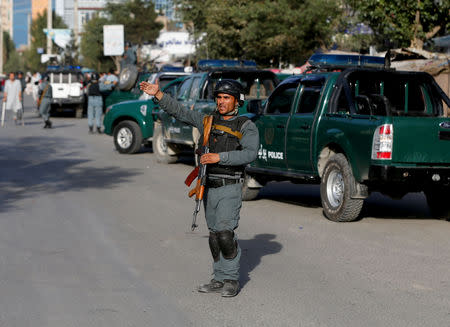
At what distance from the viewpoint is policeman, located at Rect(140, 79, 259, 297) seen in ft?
21.8

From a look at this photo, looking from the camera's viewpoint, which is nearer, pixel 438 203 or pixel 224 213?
pixel 224 213

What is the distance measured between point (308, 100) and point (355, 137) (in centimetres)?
161

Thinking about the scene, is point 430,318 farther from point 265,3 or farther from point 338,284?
point 265,3

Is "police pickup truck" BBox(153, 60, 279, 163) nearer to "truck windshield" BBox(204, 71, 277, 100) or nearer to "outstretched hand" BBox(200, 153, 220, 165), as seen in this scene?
"truck windshield" BBox(204, 71, 277, 100)

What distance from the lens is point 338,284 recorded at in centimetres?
722

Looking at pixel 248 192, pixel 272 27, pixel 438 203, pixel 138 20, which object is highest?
pixel 138 20

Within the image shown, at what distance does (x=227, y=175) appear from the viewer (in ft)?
21.9

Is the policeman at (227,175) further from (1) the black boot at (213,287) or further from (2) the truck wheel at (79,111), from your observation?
(2) the truck wheel at (79,111)

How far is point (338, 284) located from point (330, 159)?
3853 mm

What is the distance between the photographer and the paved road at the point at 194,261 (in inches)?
245

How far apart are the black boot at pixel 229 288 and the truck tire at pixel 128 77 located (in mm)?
23925

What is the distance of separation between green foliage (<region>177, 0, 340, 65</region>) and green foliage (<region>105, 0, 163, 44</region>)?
50.1 meters

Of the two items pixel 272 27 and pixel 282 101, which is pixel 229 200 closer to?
pixel 282 101

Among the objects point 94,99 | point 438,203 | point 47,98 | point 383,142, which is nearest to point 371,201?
point 438,203
